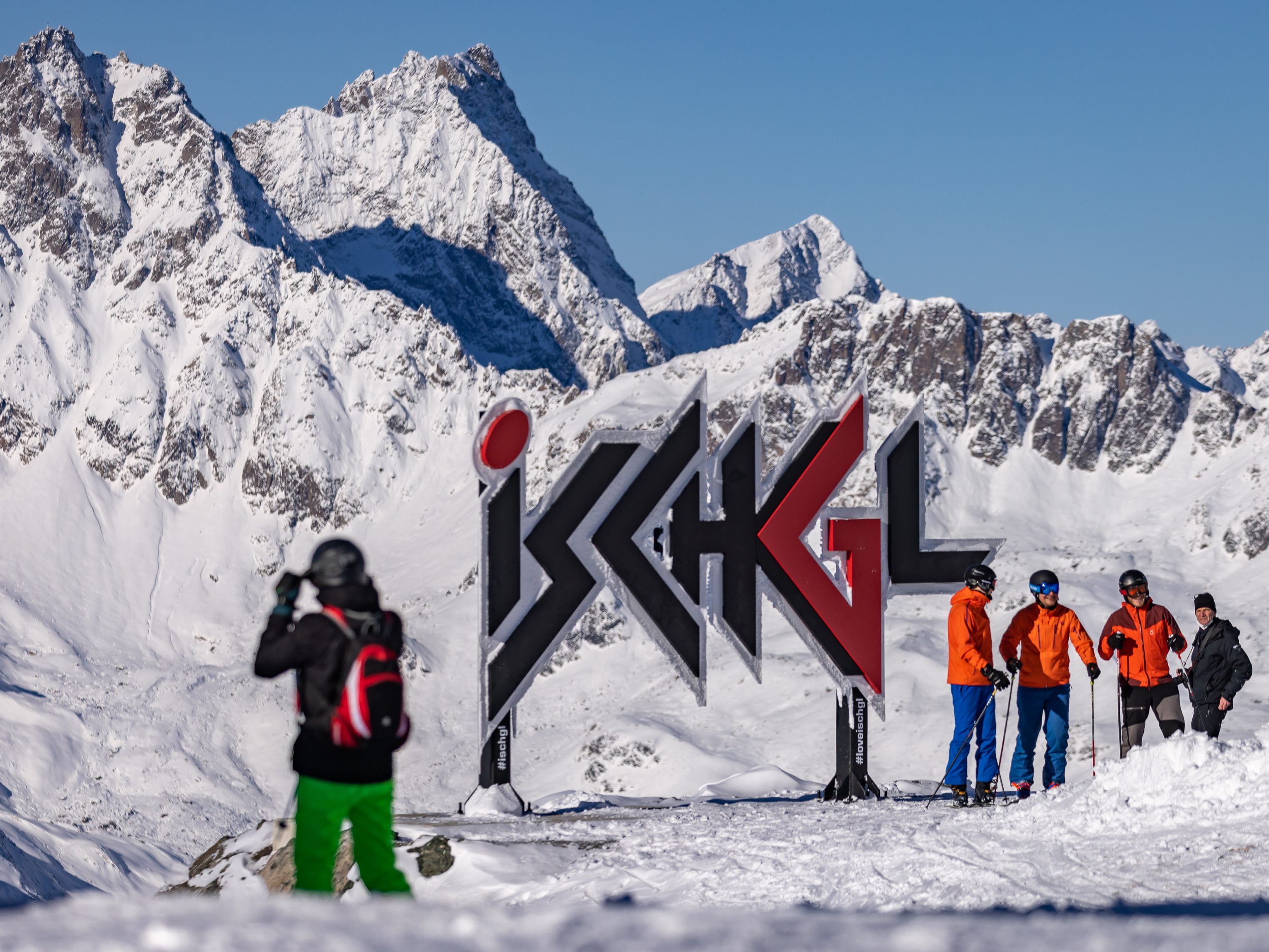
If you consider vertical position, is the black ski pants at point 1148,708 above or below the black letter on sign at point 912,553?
below

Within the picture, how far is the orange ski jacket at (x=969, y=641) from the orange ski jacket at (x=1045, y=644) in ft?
0.79

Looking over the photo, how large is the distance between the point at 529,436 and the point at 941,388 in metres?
158

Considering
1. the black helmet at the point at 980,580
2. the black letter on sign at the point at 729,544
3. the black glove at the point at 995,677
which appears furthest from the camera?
the black letter on sign at the point at 729,544

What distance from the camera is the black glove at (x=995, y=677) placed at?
13.9 meters

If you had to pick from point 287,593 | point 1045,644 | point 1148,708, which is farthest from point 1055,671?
point 287,593

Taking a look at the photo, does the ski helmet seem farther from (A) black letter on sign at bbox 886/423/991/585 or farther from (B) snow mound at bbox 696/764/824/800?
(B) snow mound at bbox 696/764/824/800

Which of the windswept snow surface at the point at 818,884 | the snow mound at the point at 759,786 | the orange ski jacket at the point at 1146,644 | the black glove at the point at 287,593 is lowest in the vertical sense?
the snow mound at the point at 759,786

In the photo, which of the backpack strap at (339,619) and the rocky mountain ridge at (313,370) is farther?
the rocky mountain ridge at (313,370)

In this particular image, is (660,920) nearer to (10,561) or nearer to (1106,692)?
(1106,692)

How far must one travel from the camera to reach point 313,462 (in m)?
160

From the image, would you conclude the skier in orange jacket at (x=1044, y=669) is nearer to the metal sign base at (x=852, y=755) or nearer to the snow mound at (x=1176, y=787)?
the snow mound at (x=1176, y=787)

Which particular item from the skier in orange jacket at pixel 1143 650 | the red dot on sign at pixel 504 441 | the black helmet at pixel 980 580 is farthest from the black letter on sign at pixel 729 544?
the skier in orange jacket at pixel 1143 650

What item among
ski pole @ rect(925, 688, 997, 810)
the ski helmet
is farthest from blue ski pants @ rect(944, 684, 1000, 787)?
the ski helmet

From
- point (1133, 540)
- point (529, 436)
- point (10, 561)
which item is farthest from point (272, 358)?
point (529, 436)
